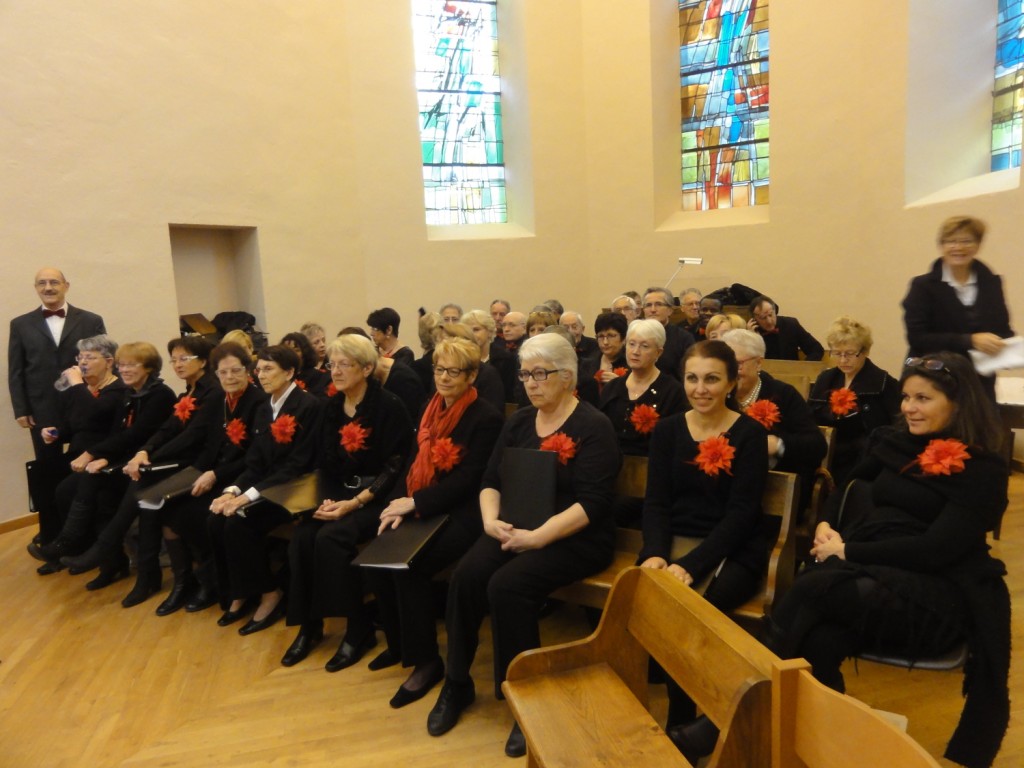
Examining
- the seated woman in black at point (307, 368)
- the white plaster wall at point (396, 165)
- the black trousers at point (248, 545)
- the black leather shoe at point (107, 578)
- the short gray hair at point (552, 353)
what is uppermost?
the white plaster wall at point (396, 165)

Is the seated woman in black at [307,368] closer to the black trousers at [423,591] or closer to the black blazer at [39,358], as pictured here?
the black blazer at [39,358]

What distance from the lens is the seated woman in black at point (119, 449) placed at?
15.9 ft

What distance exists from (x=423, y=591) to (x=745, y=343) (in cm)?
194

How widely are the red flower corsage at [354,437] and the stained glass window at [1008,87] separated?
7.21 metres

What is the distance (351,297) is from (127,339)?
2.55m

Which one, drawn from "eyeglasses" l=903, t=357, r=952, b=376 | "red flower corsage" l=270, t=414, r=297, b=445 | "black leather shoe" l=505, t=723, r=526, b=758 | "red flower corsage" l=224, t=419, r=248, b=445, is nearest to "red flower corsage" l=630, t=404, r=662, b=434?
"eyeglasses" l=903, t=357, r=952, b=376

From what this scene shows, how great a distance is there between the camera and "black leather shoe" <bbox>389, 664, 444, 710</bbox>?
3145 millimetres

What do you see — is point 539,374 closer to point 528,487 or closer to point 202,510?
point 528,487

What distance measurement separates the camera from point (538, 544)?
2930mm

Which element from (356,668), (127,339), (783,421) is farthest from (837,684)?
(127,339)

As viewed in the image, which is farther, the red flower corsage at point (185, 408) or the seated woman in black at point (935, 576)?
the red flower corsage at point (185, 408)

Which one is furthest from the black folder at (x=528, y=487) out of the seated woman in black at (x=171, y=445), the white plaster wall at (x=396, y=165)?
the white plaster wall at (x=396, y=165)

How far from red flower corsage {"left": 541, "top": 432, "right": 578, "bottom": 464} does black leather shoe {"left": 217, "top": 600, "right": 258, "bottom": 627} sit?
2.17 meters

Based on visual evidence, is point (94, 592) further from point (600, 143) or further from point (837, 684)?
point (600, 143)
